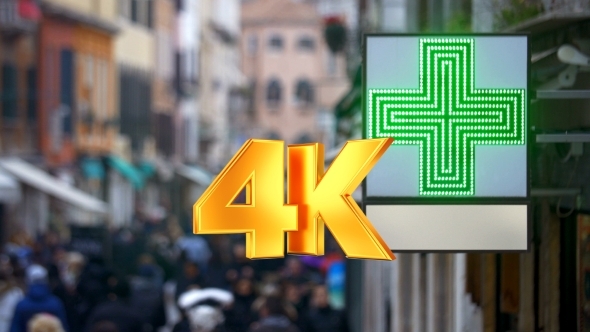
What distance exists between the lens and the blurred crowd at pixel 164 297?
11617mm

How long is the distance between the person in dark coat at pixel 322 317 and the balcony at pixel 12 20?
19.3 m

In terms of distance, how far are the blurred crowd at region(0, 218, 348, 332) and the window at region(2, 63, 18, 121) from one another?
11.7m

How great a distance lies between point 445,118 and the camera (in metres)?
6.59

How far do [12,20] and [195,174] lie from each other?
27.0 m

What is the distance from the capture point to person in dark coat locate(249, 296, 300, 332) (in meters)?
10.4

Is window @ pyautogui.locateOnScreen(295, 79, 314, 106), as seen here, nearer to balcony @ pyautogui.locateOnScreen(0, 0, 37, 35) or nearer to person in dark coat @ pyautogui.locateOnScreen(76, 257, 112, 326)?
balcony @ pyautogui.locateOnScreen(0, 0, 37, 35)

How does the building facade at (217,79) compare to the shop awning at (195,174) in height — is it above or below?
above

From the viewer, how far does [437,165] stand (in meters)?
6.58

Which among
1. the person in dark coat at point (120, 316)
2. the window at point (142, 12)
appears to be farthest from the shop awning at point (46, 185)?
the person in dark coat at point (120, 316)

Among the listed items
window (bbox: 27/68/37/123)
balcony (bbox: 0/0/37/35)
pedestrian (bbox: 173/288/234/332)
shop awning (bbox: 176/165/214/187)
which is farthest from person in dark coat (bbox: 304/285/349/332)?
shop awning (bbox: 176/165/214/187)

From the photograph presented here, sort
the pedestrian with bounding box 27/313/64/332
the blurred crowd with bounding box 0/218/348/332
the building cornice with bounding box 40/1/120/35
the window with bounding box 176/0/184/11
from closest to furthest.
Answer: the pedestrian with bounding box 27/313/64/332
the blurred crowd with bounding box 0/218/348/332
the building cornice with bounding box 40/1/120/35
the window with bounding box 176/0/184/11

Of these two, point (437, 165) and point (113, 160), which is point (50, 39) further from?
point (437, 165)

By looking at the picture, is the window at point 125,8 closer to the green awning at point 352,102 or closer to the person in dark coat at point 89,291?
the green awning at point 352,102

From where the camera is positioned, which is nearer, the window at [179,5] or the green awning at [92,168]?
the green awning at [92,168]
